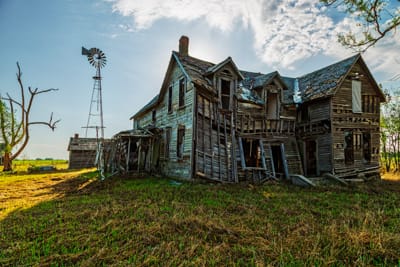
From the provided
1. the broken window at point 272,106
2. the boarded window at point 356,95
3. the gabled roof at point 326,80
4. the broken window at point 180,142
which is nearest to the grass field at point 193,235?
the broken window at point 180,142

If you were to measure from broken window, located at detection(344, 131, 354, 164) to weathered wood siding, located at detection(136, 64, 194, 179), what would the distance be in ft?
38.9

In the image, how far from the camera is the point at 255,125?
1576cm

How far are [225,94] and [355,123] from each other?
34.0ft

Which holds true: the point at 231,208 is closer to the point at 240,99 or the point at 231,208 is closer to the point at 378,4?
the point at 240,99

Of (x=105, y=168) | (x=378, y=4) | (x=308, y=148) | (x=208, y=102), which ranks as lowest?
(x=105, y=168)

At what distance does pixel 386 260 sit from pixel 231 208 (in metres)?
4.02

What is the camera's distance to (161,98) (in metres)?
18.6

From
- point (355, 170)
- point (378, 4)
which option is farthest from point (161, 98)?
point (355, 170)

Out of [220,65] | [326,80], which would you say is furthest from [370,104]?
[220,65]

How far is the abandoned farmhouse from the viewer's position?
13.6 m

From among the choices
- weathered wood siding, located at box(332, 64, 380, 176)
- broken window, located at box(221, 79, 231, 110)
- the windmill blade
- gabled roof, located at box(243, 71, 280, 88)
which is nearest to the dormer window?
broken window, located at box(221, 79, 231, 110)

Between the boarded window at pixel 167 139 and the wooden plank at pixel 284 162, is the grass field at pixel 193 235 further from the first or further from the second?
the boarded window at pixel 167 139

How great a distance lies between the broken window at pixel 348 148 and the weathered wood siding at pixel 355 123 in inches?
9.2

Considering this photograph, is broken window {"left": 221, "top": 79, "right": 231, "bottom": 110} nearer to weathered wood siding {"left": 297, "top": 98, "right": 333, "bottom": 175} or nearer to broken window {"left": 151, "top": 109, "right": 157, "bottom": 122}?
weathered wood siding {"left": 297, "top": 98, "right": 333, "bottom": 175}
